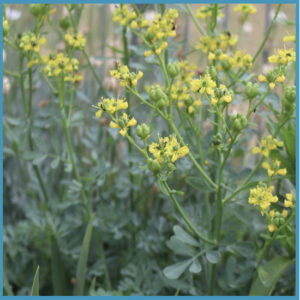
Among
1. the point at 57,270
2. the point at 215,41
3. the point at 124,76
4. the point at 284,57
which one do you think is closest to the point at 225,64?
the point at 215,41

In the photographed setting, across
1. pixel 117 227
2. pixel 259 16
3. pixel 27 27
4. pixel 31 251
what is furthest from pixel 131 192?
pixel 259 16

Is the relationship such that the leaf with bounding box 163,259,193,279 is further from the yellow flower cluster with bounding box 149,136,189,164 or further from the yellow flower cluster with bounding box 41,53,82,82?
the yellow flower cluster with bounding box 41,53,82,82

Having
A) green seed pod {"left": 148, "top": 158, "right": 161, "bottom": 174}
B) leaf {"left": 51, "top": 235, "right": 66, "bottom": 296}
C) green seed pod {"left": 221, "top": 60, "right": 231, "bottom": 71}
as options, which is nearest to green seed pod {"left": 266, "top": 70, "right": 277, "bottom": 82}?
green seed pod {"left": 221, "top": 60, "right": 231, "bottom": 71}

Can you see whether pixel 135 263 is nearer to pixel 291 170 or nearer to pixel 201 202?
pixel 201 202

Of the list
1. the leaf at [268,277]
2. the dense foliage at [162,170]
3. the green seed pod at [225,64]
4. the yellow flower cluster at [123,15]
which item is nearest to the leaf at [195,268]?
Answer: the dense foliage at [162,170]

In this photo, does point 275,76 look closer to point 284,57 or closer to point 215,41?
point 284,57

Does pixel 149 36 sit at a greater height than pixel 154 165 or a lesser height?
greater

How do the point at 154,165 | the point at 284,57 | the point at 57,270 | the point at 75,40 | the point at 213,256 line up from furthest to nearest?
the point at 57,270 → the point at 75,40 → the point at 213,256 → the point at 284,57 → the point at 154,165
